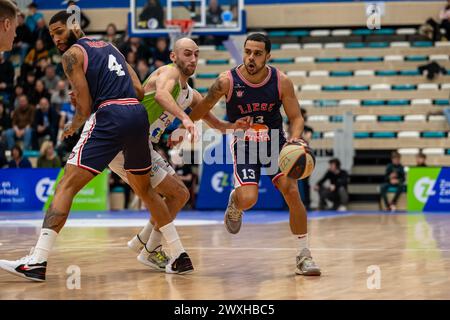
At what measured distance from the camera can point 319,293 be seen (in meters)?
6.17

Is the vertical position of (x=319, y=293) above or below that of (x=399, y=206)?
above

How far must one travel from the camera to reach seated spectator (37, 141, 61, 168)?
59.9 ft

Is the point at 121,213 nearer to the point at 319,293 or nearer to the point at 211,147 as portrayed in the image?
the point at 211,147

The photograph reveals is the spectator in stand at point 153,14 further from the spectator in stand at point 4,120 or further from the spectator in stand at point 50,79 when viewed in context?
the spectator in stand at point 4,120

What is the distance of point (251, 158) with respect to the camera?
25.6 ft

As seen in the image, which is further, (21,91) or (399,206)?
(21,91)

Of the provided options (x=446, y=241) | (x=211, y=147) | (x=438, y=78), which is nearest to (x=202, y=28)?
(x=211, y=147)

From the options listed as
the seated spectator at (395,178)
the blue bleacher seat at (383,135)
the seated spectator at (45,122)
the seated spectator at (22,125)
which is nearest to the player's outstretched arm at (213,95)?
the seated spectator at (395,178)

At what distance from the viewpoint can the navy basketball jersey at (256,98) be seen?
7.66m

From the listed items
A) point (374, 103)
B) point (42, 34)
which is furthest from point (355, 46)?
point (42, 34)

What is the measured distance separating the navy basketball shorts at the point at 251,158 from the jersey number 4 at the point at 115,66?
1.34m

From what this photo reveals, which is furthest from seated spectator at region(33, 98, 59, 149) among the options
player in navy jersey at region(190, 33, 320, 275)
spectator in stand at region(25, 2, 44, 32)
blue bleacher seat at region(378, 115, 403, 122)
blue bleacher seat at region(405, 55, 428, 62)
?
player in navy jersey at region(190, 33, 320, 275)

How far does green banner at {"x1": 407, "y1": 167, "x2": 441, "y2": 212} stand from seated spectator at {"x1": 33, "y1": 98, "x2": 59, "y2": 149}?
7.82m
